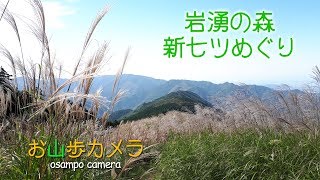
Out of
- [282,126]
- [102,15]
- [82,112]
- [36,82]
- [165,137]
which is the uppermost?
[102,15]

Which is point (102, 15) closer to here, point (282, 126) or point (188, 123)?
point (282, 126)

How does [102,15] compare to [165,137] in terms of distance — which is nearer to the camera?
[102,15]

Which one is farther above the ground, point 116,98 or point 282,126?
point 116,98

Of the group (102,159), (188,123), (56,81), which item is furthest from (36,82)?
(188,123)

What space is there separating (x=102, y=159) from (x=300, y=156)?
249 cm

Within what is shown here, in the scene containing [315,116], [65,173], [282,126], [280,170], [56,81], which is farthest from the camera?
[282,126]

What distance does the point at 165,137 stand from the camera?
9992 millimetres

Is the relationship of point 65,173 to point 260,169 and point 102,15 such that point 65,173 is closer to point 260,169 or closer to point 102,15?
point 102,15

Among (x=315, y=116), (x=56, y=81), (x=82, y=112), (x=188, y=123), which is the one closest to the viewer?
(x=56, y=81)

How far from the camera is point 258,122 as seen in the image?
6.76m

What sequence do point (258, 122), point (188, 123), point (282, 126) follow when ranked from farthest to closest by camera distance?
point (188, 123), point (258, 122), point (282, 126)

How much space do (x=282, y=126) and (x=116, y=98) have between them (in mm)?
3118

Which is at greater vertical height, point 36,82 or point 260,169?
point 36,82

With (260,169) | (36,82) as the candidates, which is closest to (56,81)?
(36,82)
